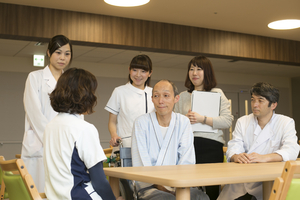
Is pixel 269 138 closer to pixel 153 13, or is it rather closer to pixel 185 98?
pixel 185 98

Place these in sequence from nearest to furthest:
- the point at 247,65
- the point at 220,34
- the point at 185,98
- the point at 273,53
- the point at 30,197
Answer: the point at 30,197
the point at 185,98
the point at 220,34
the point at 273,53
the point at 247,65

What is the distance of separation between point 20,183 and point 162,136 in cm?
94

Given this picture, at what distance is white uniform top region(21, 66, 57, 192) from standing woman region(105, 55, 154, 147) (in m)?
0.56

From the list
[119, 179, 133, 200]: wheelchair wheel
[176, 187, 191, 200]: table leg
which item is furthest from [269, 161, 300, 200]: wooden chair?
[119, 179, 133, 200]: wheelchair wheel

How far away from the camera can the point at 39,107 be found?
7.50 ft

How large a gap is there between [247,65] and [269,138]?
7.48 m

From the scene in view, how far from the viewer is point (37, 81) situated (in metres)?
2.36

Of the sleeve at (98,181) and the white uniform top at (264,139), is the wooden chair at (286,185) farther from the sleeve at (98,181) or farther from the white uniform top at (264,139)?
the white uniform top at (264,139)

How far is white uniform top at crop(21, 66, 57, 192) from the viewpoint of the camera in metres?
2.25

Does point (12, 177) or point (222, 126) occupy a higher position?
point (222, 126)

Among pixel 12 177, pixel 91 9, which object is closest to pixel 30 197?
pixel 12 177

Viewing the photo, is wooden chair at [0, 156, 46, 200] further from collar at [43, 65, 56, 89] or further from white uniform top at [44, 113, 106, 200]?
collar at [43, 65, 56, 89]

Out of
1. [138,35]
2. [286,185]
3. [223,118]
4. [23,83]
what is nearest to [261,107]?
[223,118]

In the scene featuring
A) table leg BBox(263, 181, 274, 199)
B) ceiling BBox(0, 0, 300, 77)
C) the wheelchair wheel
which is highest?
ceiling BBox(0, 0, 300, 77)
